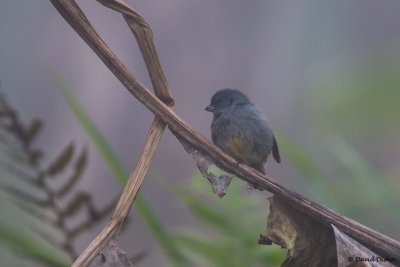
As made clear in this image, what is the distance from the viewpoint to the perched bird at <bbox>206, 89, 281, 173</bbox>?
5.62 feet

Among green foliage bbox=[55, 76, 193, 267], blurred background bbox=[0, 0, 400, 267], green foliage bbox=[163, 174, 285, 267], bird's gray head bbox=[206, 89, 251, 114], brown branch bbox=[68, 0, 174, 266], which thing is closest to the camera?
brown branch bbox=[68, 0, 174, 266]

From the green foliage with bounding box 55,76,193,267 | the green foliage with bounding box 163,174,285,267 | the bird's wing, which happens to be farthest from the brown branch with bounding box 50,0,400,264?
the bird's wing

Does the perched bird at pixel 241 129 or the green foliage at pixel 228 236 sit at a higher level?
the perched bird at pixel 241 129

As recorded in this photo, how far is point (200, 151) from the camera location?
3.09 feet

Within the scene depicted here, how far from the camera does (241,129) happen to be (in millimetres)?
1809

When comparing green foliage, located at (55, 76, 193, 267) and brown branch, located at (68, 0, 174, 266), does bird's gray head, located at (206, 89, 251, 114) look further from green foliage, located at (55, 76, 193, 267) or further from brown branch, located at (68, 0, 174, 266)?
brown branch, located at (68, 0, 174, 266)

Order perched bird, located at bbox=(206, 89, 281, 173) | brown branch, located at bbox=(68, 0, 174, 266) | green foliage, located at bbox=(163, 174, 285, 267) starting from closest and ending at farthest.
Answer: brown branch, located at bbox=(68, 0, 174, 266)
green foliage, located at bbox=(163, 174, 285, 267)
perched bird, located at bbox=(206, 89, 281, 173)

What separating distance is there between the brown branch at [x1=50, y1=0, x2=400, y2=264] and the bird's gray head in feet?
2.98

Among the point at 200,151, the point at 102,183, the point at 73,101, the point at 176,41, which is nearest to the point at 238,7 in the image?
the point at 176,41

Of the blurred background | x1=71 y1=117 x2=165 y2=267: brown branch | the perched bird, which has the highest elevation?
the blurred background

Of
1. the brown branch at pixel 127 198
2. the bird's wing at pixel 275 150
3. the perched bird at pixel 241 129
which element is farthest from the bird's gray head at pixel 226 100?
the brown branch at pixel 127 198

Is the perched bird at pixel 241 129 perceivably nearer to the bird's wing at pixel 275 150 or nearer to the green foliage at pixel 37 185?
the bird's wing at pixel 275 150

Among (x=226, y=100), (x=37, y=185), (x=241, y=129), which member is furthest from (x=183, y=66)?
(x=37, y=185)

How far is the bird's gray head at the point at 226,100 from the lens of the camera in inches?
73.5
